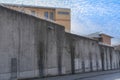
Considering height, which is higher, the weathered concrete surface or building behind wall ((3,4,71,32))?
building behind wall ((3,4,71,32))

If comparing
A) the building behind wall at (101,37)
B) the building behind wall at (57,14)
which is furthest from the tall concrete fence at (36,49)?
the building behind wall at (101,37)

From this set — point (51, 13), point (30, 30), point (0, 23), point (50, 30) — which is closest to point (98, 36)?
point (51, 13)

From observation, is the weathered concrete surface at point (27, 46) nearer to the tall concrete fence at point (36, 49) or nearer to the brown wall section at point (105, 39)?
the tall concrete fence at point (36, 49)

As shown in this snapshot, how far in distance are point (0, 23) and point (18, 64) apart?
3354 mm

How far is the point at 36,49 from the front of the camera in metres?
18.8

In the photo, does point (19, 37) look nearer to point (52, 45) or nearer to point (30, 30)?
point (30, 30)

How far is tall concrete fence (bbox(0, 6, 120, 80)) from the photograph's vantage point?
15.6 meters

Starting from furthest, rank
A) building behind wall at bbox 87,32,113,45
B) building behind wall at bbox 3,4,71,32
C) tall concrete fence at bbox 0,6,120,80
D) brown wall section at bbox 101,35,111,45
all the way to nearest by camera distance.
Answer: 1. brown wall section at bbox 101,35,111,45
2. building behind wall at bbox 87,32,113,45
3. building behind wall at bbox 3,4,71,32
4. tall concrete fence at bbox 0,6,120,80

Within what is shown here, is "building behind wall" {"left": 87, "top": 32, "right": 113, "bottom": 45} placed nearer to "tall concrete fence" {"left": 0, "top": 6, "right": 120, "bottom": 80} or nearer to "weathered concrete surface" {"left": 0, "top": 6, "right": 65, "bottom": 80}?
"tall concrete fence" {"left": 0, "top": 6, "right": 120, "bottom": 80}

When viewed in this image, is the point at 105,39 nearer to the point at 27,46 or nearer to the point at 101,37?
the point at 101,37

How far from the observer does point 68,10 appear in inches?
1852

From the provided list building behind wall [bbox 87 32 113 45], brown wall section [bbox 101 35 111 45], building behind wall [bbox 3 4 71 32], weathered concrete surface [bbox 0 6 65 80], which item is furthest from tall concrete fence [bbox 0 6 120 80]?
brown wall section [bbox 101 35 111 45]

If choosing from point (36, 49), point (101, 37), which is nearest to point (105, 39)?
point (101, 37)

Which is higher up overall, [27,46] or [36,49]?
[27,46]
